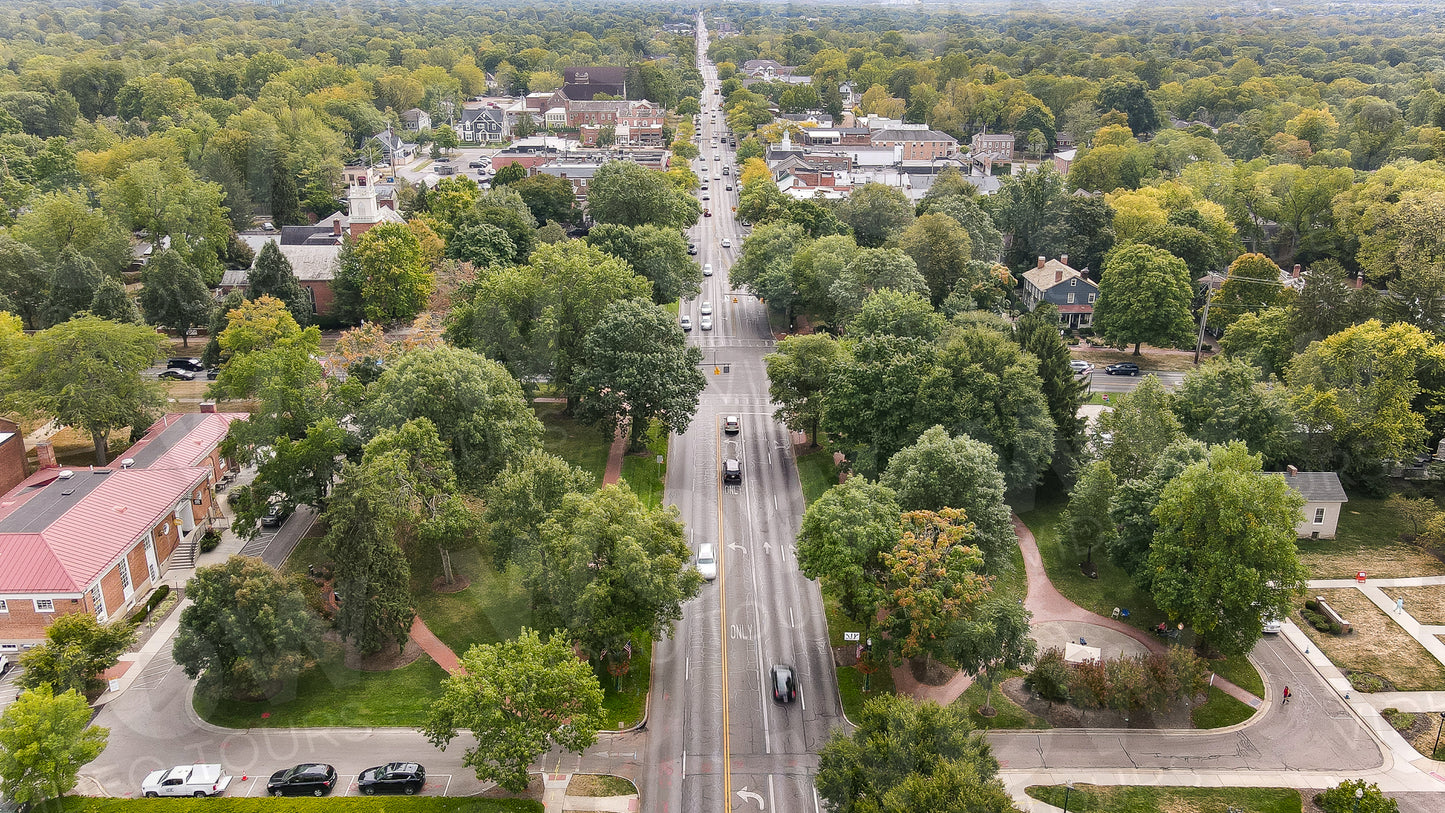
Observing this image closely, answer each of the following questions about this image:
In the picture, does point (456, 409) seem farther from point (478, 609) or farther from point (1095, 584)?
point (1095, 584)

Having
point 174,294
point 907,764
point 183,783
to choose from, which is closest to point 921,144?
point 174,294

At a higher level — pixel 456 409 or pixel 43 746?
pixel 456 409

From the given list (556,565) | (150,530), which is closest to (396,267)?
(150,530)

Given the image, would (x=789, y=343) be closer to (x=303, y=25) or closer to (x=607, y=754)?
(x=607, y=754)

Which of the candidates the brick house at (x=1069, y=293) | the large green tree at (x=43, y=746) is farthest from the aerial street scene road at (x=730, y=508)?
the brick house at (x=1069, y=293)

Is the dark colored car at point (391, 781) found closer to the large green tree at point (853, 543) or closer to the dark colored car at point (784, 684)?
the dark colored car at point (784, 684)

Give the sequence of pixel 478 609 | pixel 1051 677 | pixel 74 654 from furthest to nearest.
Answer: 1. pixel 478 609
2. pixel 1051 677
3. pixel 74 654

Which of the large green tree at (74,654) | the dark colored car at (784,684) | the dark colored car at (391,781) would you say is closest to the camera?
the dark colored car at (391,781)

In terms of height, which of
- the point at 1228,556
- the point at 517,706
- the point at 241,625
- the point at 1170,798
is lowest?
the point at 1170,798
